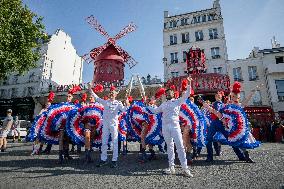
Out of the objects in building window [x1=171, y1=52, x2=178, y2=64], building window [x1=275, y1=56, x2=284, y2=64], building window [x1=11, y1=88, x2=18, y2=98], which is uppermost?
building window [x1=171, y1=52, x2=178, y2=64]

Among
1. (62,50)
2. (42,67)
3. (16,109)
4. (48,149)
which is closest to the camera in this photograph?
(48,149)

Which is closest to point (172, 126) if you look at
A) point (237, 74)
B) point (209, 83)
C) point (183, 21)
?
point (209, 83)

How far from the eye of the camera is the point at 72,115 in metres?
8.52

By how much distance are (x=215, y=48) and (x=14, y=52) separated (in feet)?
91.8

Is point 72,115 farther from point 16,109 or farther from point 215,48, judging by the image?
point 16,109

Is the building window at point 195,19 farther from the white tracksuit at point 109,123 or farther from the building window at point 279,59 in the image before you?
the white tracksuit at point 109,123

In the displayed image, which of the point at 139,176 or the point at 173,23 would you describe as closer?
the point at 139,176

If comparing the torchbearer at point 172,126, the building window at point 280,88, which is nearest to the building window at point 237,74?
the building window at point 280,88

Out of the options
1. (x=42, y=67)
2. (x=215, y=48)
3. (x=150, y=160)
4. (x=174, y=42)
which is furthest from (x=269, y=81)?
(x=42, y=67)

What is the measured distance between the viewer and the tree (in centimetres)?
2102

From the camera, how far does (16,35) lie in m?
22.9

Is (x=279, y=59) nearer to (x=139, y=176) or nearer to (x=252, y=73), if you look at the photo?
(x=252, y=73)

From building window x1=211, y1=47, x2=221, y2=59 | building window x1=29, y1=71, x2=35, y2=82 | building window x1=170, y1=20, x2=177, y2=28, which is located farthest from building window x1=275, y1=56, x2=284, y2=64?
building window x1=29, y1=71, x2=35, y2=82

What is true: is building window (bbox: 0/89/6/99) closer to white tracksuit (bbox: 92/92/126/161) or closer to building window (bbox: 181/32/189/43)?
building window (bbox: 181/32/189/43)
